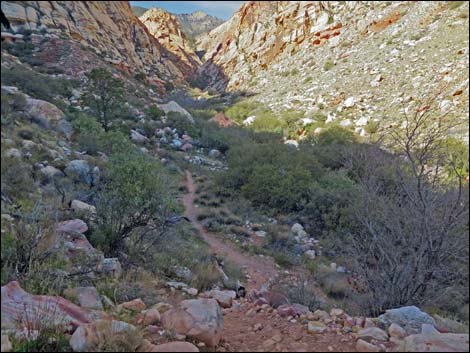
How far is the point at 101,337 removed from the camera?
2.58 m

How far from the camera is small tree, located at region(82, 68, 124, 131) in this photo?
17.1 metres

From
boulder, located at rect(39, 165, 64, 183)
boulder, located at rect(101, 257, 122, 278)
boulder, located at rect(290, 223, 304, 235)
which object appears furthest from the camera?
boulder, located at rect(290, 223, 304, 235)

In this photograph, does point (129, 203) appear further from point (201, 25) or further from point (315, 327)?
point (201, 25)

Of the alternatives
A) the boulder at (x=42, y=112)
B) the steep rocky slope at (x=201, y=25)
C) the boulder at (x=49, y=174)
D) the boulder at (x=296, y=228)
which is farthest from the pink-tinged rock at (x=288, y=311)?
the steep rocky slope at (x=201, y=25)

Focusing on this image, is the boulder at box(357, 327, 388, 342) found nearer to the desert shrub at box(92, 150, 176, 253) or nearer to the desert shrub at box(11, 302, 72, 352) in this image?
the desert shrub at box(11, 302, 72, 352)

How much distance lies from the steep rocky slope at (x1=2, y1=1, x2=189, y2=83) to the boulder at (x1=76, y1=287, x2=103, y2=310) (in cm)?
248

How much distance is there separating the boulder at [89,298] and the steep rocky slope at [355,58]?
1124 cm

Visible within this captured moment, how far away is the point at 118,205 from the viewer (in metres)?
6.27

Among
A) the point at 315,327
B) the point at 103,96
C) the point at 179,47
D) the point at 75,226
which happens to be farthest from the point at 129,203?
the point at 179,47

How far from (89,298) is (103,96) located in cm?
1487

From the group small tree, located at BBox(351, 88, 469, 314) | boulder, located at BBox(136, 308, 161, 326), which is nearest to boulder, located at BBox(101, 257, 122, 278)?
boulder, located at BBox(136, 308, 161, 326)

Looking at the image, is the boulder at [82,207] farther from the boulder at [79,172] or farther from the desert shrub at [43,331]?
the desert shrub at [43,331]

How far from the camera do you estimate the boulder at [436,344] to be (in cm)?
250

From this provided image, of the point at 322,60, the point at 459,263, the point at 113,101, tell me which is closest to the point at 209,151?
the point at 113,101
